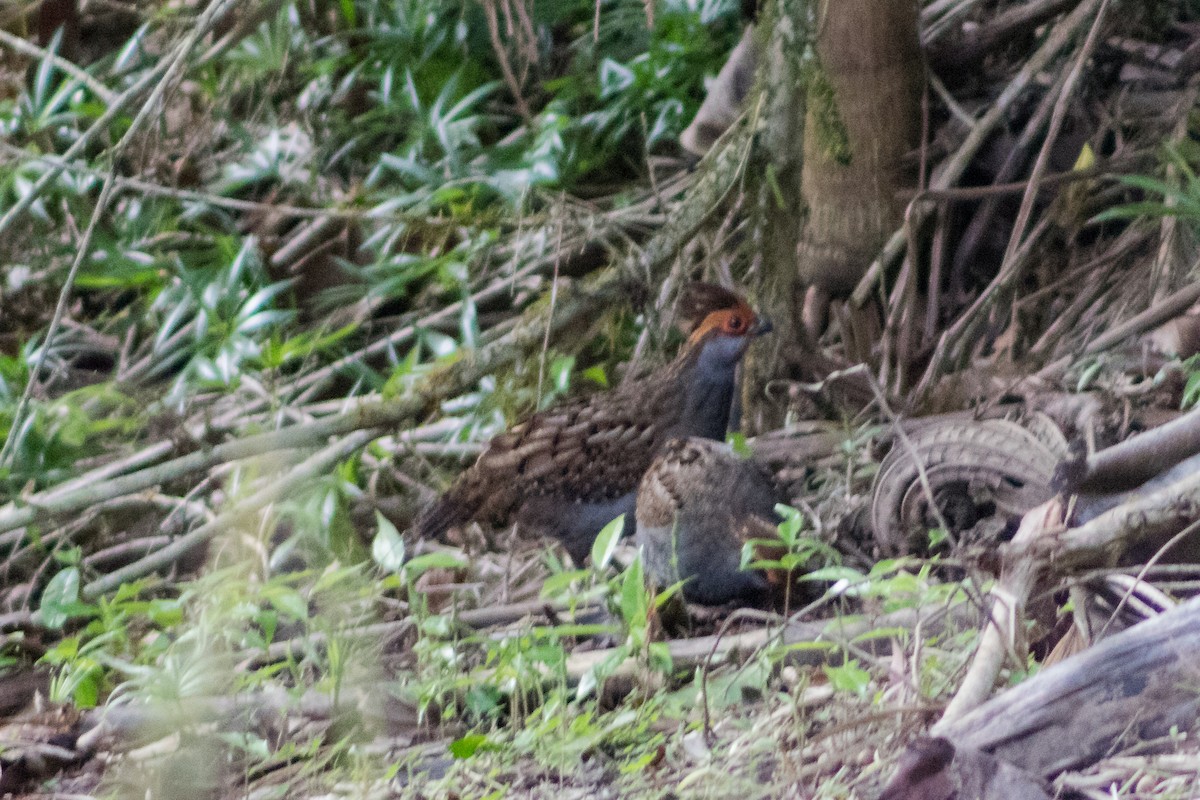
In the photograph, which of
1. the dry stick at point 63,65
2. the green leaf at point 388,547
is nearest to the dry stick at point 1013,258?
the green leaf at point 388,547

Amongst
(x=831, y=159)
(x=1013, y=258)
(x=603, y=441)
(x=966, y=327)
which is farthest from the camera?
(x=831, y=159)

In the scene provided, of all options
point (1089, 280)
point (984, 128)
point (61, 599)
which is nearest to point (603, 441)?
point (61, 599)

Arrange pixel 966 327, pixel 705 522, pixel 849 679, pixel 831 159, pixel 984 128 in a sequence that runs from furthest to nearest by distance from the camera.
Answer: pixel 984 128 → pixel 831 159 → pixel 966 327 → pixel 705 522 → pixel 849 679

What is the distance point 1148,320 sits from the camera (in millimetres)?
3088

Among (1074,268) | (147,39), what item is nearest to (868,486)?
(1074,268)

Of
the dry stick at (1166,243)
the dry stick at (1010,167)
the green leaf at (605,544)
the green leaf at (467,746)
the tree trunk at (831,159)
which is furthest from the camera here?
the dry stick at (1010,167)

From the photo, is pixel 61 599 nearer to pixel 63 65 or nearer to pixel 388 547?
pixel 388 547

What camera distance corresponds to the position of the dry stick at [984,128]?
3797mm

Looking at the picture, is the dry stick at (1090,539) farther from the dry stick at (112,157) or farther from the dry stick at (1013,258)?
the dry stick at (112,157)

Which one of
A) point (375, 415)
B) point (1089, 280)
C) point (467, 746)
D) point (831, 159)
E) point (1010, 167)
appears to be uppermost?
point (831, 159)

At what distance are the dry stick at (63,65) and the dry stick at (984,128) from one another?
303cm

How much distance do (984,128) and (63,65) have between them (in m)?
3.68

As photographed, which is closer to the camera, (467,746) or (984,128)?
(467,746)

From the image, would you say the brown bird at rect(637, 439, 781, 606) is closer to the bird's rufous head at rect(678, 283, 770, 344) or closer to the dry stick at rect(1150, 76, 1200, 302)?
the bird's rufous head at rect(678, 283, 770, 344)
